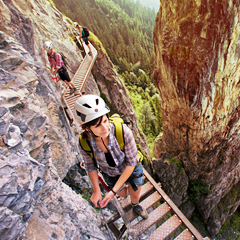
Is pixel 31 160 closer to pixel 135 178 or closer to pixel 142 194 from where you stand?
pixel 135 178

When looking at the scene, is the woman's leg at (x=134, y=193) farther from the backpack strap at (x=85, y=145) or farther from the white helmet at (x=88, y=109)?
the white helmet at (x=88, y=109)

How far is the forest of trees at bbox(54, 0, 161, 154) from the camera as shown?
22.7 meters

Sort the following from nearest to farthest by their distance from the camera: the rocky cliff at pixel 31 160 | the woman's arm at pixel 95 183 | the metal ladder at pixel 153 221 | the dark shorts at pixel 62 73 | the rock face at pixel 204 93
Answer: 1. the rocky cliff at pixel 31 160
2. the woman's arm at pixel 95 183
3. the metal ladder at pixel 153 221
4. the rock face at pixel 204 93
5. the dark shorts at pixel 62 73

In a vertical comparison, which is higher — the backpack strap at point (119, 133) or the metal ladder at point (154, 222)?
the backpack strap at point (119, 133)

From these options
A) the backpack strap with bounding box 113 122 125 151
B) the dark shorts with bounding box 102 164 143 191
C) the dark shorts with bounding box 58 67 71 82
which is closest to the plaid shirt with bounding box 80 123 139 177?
the backpack strap with bounding box 113 122 125 151

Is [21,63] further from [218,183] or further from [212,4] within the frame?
[218,183]

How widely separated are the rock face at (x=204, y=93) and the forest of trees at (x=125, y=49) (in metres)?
10.2

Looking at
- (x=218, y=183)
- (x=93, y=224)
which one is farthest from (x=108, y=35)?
(x=93, y=224)

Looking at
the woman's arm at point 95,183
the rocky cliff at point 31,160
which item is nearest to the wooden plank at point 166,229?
the rocky cliff at point 31,160

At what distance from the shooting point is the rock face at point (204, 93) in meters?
5.74

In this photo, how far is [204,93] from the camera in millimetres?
6836

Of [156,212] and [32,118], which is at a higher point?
[32,118]

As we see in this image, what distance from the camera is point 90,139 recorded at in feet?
6.67

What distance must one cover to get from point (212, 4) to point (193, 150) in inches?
291
